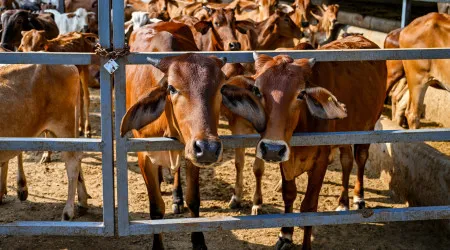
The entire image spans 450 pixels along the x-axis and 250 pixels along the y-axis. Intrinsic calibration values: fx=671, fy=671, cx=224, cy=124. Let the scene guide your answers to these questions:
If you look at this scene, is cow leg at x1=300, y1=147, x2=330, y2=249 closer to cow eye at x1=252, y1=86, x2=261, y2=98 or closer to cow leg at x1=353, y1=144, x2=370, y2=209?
cow eye at x1=252, y1=86, x2=261, y2=98

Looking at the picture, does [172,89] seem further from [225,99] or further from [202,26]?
[202,26]

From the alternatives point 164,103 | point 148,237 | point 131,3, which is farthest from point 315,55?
point 131,3

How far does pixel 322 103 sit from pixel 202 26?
16.4ft

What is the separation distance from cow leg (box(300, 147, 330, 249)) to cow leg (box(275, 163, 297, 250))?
0.21 metres

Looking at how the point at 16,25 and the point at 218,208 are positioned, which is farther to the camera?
the point at 16,25

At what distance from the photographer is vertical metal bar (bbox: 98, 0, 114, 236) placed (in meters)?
4.39

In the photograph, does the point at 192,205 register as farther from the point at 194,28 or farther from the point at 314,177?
the point at 194,28

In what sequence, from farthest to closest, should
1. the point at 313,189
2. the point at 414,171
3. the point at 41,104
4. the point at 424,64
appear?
1. the point at 424,64
2. the point at 414,171
3. the point at 41,104
4. the point at 313,189

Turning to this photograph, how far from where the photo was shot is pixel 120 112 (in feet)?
14.6

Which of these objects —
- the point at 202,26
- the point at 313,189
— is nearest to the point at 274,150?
the point at 313,189

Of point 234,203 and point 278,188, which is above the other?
point 278,188

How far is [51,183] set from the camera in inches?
295

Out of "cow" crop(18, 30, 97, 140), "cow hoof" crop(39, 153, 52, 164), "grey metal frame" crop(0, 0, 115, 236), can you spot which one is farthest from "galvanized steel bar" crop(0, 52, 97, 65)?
"cow" crop(18, 30, 97, 140)

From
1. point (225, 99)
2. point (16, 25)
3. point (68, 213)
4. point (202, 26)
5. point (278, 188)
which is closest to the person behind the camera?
point (225, 99)
